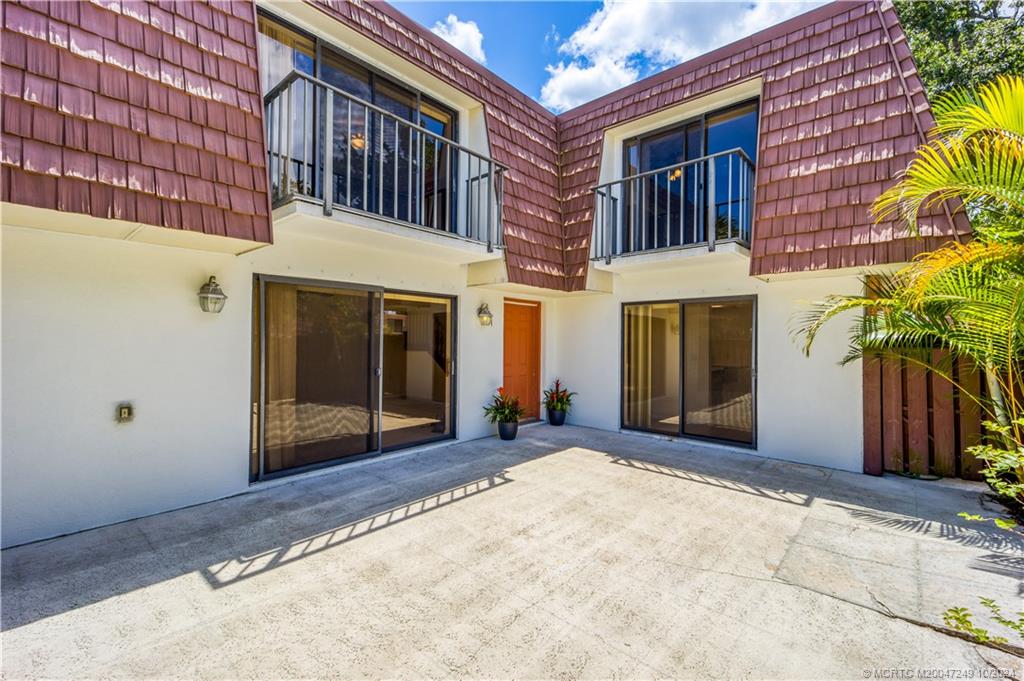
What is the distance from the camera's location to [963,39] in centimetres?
801

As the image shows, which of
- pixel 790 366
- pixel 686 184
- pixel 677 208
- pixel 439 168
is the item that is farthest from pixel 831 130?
pixel 439 168

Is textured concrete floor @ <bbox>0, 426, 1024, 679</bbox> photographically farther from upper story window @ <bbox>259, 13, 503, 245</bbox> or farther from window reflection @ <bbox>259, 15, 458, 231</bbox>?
window reflection @ <bbox>259, 15, 458, 231</bbox>

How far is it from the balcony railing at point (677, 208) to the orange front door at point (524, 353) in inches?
69.5

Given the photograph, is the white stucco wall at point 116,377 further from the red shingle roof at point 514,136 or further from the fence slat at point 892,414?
the fence slat at point 892,414

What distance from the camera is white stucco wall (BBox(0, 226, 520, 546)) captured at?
334cm

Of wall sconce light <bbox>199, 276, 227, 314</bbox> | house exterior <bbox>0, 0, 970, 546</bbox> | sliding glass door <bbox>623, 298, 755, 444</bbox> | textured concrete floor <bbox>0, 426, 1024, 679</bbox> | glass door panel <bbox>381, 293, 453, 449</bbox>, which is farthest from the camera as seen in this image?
sliding glass door <bbox>623, 298, 755, 444</bbox>

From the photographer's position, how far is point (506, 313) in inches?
311

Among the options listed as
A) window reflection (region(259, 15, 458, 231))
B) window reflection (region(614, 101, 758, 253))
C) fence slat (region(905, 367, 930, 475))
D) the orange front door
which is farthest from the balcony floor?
fence slat (region(905, 367, 930, 475))

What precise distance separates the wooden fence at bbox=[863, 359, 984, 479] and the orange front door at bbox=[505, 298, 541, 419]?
4885 mm

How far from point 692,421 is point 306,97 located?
22.0 ft

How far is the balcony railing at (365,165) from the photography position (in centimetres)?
433

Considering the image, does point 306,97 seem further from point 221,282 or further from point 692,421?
point 692,421

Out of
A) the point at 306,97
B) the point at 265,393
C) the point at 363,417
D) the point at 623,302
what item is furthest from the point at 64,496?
the point at 623,302

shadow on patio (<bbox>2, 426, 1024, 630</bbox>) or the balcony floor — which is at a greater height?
the balcony floor
